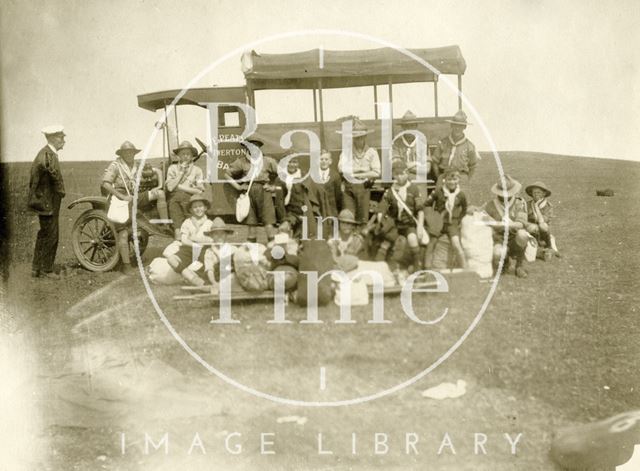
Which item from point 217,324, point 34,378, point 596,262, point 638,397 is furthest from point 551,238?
point 34,378

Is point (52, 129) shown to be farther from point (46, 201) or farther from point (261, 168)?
point (261, 168)

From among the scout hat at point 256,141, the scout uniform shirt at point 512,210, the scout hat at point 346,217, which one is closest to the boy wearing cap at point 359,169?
the scout hat at point 346,217

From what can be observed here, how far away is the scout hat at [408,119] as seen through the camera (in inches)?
281

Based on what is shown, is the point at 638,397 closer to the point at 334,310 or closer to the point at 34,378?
the point at 334,310

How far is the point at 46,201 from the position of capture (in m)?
6.02

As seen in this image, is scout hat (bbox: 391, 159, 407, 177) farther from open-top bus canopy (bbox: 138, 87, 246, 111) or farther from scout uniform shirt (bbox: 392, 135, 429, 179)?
open-top bus canopy (bbox: 138, 87, 246, 111)

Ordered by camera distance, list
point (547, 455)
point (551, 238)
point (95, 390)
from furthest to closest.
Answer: point (551, 238)
point (95, 390)
point (547, 455)

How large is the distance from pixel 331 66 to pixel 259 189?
162 centimetres

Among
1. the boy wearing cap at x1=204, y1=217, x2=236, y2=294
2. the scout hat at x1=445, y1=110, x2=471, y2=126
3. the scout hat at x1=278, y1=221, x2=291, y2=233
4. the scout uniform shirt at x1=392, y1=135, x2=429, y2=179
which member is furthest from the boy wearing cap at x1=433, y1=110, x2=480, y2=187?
the boy wearing cap at x1=204, y1=217, x2=236, y2=294

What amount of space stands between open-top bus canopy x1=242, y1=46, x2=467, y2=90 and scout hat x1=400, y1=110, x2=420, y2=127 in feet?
1.54

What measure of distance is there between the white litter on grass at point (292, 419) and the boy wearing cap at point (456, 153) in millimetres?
3189

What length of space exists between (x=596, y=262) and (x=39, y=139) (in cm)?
557

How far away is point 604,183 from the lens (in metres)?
7.89

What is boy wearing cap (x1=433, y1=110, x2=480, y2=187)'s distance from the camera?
6.93m
